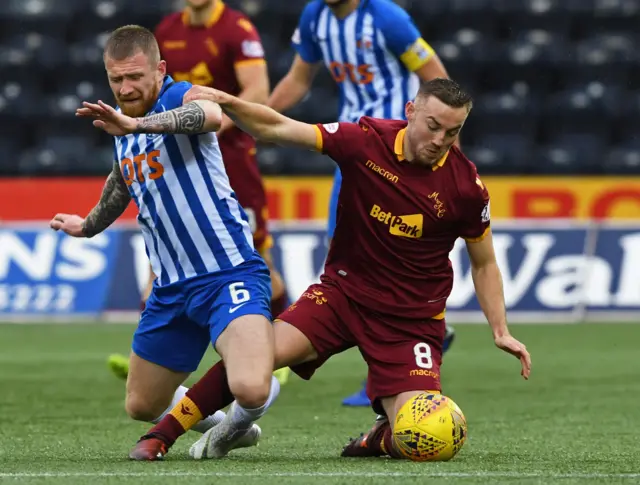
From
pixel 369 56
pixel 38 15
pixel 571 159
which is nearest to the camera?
pixel 369 56

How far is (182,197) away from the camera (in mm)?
5402

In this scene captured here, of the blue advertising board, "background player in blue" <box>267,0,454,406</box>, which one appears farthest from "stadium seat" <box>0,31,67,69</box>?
"background player in blue" <box>267,0,454,406</box>

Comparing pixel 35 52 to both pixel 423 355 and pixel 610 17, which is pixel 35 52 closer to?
pixel 610 17

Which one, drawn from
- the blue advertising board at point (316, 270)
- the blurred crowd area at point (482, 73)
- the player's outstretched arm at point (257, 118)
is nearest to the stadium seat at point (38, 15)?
the blurred crowd area at point (482, 73)

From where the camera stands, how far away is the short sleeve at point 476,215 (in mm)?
5434

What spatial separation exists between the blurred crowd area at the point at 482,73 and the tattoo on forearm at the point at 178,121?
8748mm

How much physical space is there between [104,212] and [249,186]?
7.92 feet

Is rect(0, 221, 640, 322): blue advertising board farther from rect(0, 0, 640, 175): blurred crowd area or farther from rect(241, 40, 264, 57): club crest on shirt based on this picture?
rect(241, 40, 264, 57): club crest on shirt

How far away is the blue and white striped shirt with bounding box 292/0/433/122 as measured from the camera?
734 cm

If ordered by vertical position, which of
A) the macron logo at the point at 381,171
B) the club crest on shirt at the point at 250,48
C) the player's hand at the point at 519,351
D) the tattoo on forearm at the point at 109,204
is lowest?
the player's hand at the point at 519,351

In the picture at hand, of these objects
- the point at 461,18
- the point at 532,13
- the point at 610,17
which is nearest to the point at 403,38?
the point at 461,18

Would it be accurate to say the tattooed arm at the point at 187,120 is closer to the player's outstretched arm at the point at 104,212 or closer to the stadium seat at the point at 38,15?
the player's outstretched arm at the point at 104,212

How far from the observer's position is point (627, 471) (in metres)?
4.80

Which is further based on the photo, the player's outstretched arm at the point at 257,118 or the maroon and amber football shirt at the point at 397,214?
the maroon and amber football shirt at the point at 397,214
